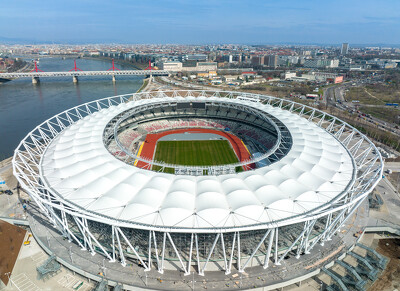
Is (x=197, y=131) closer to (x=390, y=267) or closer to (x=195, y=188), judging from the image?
(x=195, y=188)

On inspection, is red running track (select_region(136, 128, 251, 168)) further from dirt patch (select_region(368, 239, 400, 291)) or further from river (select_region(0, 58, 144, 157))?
river (select_region(0, 58, 144, 157))

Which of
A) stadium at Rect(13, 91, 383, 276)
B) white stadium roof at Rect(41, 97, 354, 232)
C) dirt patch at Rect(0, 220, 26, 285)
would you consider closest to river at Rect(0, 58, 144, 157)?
dirt patch at Rect(0, 220, 26, 285)

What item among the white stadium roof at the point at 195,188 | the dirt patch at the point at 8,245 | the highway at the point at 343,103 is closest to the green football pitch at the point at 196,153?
the white stadium roof at the point at 195,188

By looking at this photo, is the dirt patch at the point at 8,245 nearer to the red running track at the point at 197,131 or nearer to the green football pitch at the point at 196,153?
the red running track at the point at 197,131

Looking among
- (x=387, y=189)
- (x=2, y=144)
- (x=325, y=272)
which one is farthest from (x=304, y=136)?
(x=2, y=144)

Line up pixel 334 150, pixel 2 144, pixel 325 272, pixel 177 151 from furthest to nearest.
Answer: pixel 2 144 < pixel 177 151 < pixel 334 150 < pixel 325 272

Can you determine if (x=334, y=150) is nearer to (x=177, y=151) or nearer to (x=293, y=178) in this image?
(x=293, y=178)
